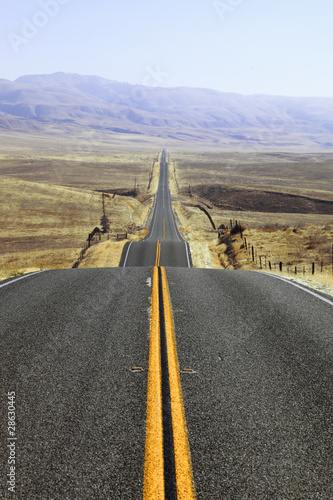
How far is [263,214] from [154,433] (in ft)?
219

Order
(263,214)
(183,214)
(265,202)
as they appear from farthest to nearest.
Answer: (265,202)
(183,214)
(263,214)

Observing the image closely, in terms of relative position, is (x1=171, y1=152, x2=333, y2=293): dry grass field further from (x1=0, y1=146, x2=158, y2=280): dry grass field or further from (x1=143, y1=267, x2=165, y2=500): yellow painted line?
(x1=0, y1=146, x2=158, y2=280): dry grass field

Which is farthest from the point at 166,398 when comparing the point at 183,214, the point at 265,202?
the point at 265,202

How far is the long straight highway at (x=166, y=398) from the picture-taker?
270cm

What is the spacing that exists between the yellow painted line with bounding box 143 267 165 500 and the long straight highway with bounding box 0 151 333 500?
10 millimetres

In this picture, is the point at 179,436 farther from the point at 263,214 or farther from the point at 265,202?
the point at 265,202

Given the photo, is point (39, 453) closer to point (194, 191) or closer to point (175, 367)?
point (175, 367)

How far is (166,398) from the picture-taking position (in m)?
3.71

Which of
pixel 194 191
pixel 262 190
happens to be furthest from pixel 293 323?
pixel 194 191

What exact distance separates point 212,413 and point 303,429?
2.50 feet

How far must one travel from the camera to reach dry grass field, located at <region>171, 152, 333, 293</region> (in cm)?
2208

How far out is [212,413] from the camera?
11.4ft

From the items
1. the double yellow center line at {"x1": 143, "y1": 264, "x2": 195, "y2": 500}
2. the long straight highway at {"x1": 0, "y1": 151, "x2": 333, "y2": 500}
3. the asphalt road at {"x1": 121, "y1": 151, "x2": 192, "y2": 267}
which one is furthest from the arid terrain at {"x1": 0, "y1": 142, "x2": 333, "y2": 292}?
the double yellow center line at {"x1": 143, "y1": 264, "x2": 195, "y2": 500}

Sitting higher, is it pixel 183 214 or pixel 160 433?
pixel 160 433
